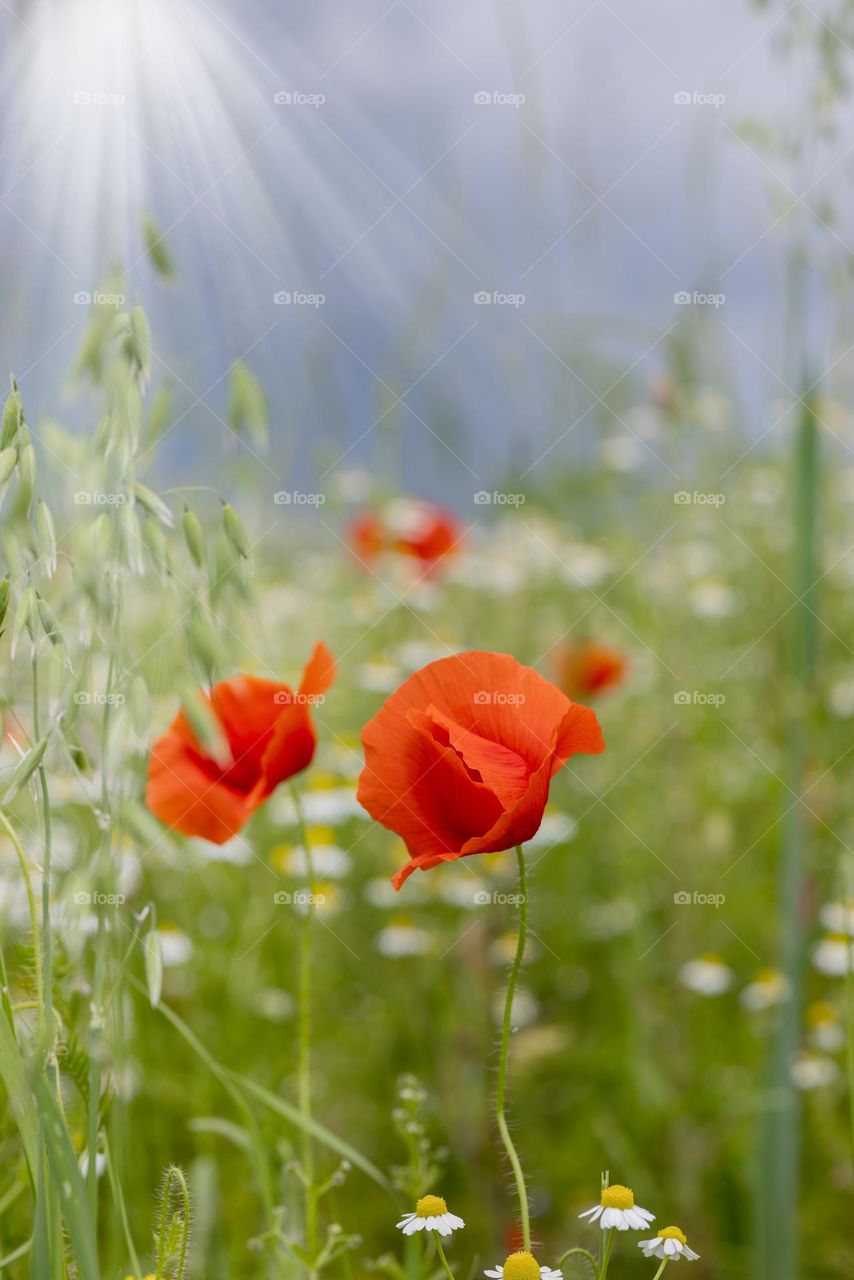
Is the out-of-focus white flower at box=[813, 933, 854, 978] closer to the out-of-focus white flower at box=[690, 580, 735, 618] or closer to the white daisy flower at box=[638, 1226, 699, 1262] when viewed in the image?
the out-of-focus white flower at box=[690, 580, 735, 618]

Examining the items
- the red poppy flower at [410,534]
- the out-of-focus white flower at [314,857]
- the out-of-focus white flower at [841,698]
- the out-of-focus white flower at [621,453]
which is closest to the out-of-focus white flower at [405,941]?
the out-of-focus white flower at [314,857]

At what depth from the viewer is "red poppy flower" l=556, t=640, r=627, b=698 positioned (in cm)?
171

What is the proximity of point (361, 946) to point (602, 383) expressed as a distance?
93cm

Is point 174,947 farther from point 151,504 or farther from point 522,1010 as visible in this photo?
point 151,504

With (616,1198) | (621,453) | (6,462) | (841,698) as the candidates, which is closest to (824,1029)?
(841,698)

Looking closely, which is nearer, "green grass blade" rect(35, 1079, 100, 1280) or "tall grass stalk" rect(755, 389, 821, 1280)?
"green grass blade" rect(35, 1079, 100, 1280)

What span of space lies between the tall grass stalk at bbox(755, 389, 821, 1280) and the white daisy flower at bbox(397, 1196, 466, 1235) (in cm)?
42

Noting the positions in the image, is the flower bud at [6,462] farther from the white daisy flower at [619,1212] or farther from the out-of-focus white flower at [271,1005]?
the out-of-focus white flower at [271,1005]

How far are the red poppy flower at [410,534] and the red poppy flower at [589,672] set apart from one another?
26 cm

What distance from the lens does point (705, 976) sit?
153 centimetres

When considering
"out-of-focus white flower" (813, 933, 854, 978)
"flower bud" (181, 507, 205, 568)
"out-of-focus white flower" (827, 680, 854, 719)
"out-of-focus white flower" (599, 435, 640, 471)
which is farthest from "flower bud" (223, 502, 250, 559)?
"out-of-focus white flower" (599, 435, 640, 471)

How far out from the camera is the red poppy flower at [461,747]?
1.85 ft

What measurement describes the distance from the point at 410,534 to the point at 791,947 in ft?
3.63

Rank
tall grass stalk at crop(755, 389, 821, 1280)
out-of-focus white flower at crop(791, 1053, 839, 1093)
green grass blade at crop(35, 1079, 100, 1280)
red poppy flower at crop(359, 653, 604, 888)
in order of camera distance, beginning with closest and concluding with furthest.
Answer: green grass blade at crop(35, 1079, 100, 1280)
red poppy flower at crop(359, 653, 604, 888)
tall grass stalk at crop(755, 389, 821, 1280)
out-of-focus white flower at crop(791, 1053, 839, 1093)
